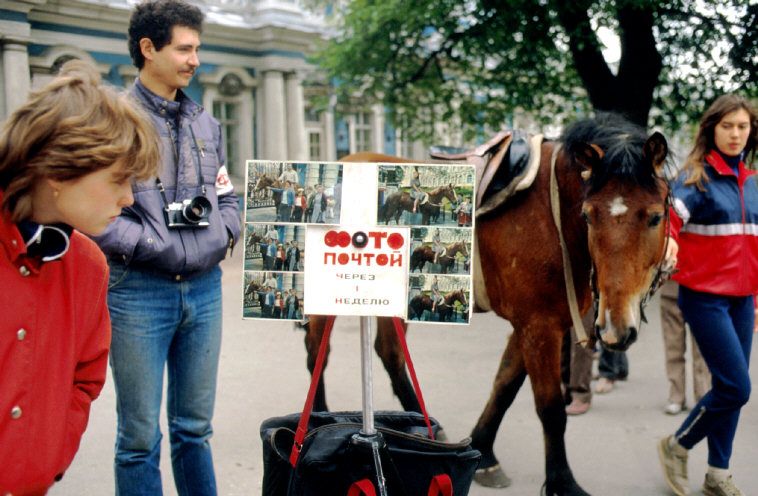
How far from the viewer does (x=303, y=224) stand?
7.96 ft

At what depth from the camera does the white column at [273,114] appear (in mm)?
21297

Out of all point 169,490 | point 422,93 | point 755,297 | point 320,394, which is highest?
point 422,93

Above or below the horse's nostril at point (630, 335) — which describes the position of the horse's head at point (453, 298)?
above

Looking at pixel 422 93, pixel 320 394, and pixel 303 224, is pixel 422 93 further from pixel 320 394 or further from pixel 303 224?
pixel 303 224

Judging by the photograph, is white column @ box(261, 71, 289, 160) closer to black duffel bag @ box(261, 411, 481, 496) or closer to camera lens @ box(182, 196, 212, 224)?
camera lens @ box(182, 196, 212, 224)

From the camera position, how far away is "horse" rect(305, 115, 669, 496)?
310cm

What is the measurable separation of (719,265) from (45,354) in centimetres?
301

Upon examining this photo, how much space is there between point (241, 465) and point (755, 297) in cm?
280

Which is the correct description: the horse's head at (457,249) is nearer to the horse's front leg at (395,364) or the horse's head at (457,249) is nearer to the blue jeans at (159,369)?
the blue jeans at (159,369)

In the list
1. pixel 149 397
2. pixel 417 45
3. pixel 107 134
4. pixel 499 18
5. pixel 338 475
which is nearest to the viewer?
pixel 107 134

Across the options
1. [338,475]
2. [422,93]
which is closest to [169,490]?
[338,475]

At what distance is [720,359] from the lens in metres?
3.55

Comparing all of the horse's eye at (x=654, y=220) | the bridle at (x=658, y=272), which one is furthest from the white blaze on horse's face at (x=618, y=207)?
the bridle at (x=658, y=272)

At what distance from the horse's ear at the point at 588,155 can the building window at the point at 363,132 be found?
21.8 meters
